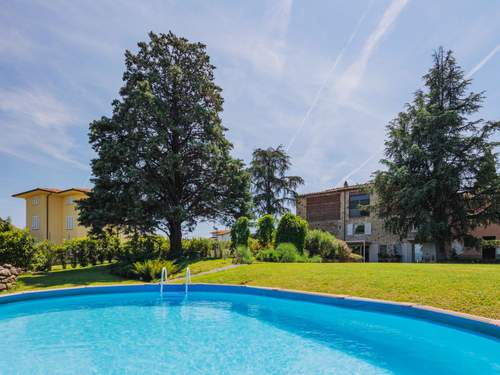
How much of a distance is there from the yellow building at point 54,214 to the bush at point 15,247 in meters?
20.3

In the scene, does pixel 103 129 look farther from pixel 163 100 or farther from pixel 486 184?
pixel 486 184

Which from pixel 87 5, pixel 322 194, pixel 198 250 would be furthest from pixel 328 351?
pixel 322 194

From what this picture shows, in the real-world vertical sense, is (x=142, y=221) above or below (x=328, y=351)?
above

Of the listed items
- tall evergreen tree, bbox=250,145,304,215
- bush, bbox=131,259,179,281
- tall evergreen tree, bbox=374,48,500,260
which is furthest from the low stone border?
tall evergreen tree, bbox=250,145,304,215

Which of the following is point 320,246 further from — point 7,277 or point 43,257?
point 7,277

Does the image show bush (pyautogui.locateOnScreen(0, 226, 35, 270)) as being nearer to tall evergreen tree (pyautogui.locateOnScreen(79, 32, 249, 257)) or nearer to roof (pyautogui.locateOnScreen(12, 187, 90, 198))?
tall evergreen tree (pyautogui.locateOnScreen(79, 32, 249, 257))

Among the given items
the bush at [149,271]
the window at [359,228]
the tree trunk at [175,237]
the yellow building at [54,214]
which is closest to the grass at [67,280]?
the bush at [149,271]

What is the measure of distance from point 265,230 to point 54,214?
24522mm

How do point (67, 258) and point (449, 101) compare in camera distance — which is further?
point (449, 101)

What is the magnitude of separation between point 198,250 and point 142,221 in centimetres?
558

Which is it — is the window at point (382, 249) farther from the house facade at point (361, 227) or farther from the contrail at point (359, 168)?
the contrail at point (359, 168)

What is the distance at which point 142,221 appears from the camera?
18594mm

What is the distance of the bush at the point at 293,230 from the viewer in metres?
19.8

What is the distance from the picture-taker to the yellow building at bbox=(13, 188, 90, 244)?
33.3 meters
